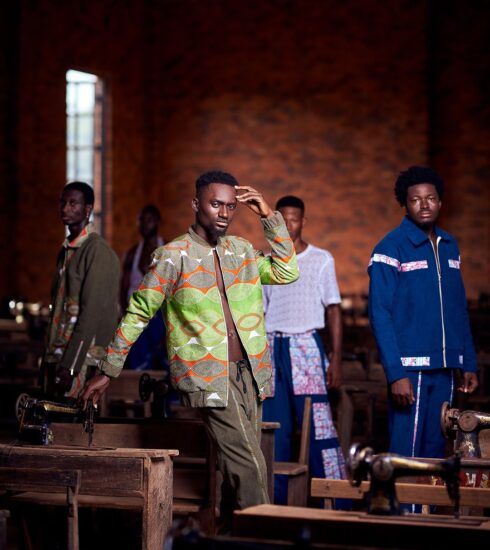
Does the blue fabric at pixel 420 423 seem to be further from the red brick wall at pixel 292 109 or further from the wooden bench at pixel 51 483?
the red brick wall at pixel 292 109

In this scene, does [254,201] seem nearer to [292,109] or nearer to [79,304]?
[79,304]

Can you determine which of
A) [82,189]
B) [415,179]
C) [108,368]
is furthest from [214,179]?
[82,189]

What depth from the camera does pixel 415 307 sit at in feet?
16.3

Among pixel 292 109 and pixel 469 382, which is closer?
pixel 469 382

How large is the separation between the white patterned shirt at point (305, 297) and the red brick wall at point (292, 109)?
875 centimetres

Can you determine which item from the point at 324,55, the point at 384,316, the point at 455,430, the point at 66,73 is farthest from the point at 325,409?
the point at 324,55

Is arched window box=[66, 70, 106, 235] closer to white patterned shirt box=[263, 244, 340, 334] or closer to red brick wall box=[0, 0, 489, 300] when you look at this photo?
red brick wall box=[0, 0, 489, 300]

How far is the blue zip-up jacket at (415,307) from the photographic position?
492cm

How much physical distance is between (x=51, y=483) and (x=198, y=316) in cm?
83

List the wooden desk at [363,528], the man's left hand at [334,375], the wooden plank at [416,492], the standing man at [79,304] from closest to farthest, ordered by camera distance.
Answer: the wooden desk at [363,528] → the wooden plank at [416,492] → the standing man at [79,304] → the man's left hand at [334,375]

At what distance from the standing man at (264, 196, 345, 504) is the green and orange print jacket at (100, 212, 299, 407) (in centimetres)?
175

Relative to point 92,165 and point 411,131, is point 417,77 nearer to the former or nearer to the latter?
point 411,131

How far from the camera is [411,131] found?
1509 centimetres

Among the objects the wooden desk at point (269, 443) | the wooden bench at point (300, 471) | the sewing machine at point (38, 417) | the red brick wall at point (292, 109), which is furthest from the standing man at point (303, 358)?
the red brick wall at point (292, 109)
